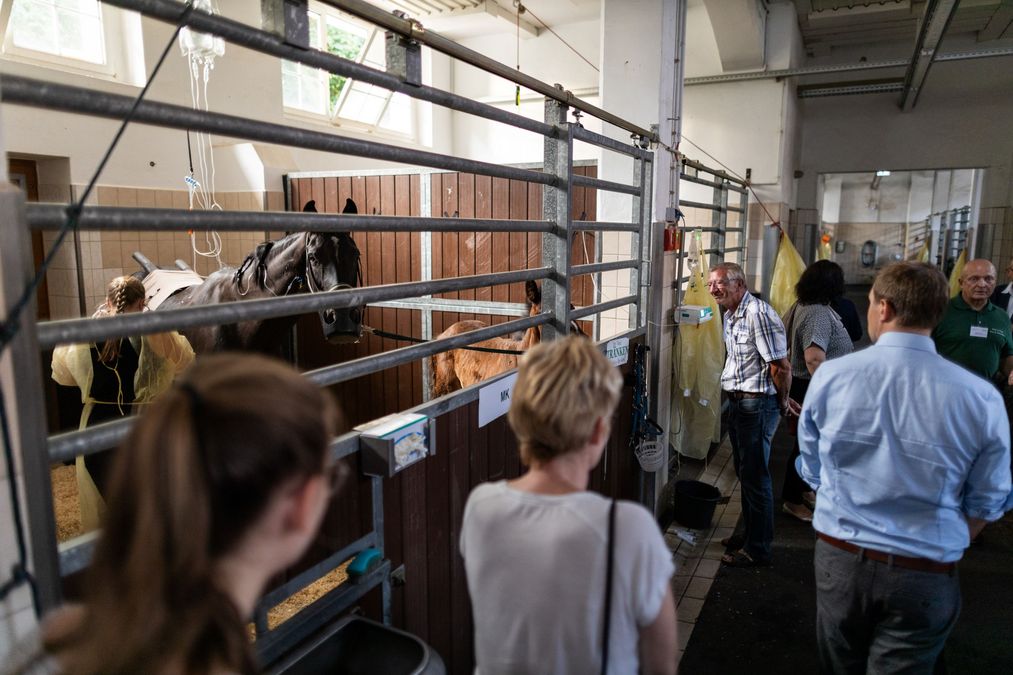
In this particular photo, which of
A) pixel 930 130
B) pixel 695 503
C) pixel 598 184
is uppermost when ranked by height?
pixel 930 130

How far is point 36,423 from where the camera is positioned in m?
1.06

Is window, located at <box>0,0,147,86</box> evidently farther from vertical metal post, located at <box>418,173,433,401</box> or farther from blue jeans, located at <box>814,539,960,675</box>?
blue jeans, located at <box>814,539,960,675</box>

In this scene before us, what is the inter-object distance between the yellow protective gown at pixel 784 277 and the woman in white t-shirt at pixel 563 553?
19.3ft

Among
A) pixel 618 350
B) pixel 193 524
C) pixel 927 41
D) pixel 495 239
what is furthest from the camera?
pixel 927 41

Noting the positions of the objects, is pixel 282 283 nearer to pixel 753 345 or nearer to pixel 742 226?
pixel 753 345

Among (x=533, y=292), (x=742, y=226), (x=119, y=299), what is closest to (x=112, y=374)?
(x=119, y=299)

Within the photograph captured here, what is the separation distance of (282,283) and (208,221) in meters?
2.64

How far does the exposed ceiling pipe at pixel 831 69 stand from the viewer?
631 cm

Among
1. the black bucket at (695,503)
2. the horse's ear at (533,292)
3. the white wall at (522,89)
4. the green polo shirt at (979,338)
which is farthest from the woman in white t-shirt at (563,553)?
the white wall at (522,89)

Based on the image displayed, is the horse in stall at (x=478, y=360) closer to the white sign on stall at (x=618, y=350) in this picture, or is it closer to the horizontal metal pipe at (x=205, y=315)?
the white sign on stall at (x=618, y=350)

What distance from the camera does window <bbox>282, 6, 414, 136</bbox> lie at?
789 cm

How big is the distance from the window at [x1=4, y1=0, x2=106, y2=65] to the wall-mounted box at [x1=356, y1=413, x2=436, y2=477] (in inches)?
207

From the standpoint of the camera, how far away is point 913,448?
5.94ft

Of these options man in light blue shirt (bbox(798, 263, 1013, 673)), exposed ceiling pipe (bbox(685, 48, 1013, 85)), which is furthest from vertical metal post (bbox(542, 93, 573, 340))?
exposed ceiling pipe (bbox(685, 48, 1013, 85))
